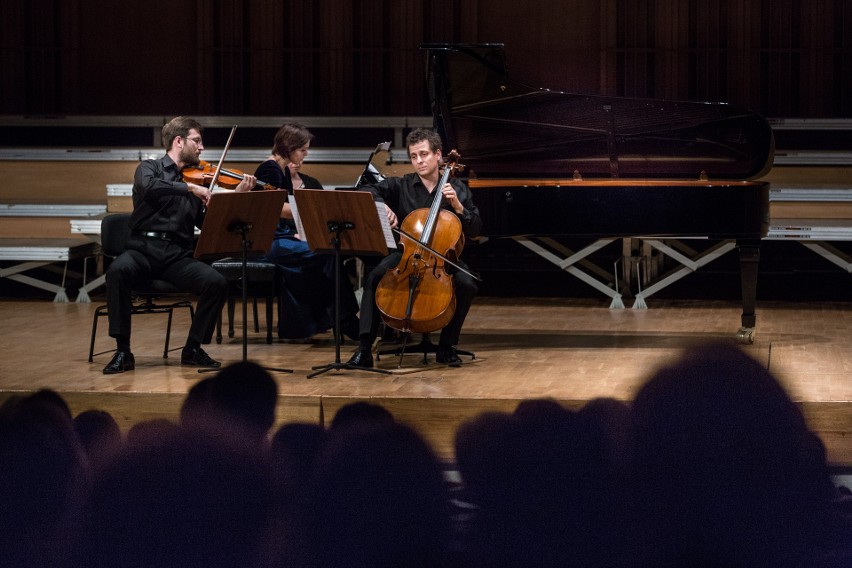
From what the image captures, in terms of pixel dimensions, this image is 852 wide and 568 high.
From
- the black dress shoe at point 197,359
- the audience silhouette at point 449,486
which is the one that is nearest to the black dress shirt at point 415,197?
the black dress shoe at point 197,359

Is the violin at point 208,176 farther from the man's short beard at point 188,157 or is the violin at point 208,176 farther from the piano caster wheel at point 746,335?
the piano caster wheel at point 746,335

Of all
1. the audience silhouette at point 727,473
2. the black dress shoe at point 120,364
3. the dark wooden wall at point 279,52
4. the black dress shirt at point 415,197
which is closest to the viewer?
the audience silhouette at point 727,473

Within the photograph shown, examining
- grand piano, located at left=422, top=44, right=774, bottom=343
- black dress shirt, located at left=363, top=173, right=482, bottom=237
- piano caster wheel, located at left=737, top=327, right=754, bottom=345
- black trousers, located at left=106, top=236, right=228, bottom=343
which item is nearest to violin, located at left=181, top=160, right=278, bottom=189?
black trousers, located at left=106, top=236, right=228, bottom=343

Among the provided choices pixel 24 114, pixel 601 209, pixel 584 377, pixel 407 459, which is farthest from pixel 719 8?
pixel 407 459

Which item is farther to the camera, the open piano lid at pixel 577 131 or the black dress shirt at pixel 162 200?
the open piano lid at pixel 577 131

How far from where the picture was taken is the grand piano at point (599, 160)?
5211 millimetres

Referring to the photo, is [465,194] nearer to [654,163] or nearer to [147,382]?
[654,163]

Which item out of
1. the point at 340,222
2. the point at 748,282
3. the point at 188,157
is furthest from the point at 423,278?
the point at 748,282

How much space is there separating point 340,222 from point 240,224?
0.41m

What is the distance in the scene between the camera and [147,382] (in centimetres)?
449

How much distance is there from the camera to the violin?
15.7 feet

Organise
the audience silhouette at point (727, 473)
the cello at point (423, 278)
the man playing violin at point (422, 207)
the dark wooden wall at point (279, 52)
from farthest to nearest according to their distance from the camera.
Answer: the dark wooden wall at point (279, 52)
the man playing violin at point (422, 207)
the cello at point (423, 278)
the audience silhouette at point (727, 473)

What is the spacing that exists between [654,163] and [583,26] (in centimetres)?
286

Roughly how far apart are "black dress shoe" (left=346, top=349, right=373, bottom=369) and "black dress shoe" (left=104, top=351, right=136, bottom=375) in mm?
932
